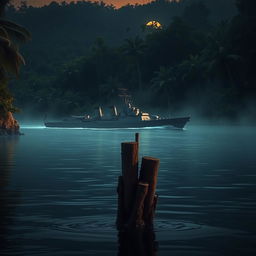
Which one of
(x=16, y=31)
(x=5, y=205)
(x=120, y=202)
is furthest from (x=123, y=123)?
(x=120, y=202)

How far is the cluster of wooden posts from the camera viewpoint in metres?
16.6

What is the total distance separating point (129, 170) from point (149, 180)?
0.52 m

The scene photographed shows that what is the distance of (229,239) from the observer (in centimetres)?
1599

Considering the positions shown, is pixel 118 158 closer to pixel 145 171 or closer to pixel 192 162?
pixel 192 162

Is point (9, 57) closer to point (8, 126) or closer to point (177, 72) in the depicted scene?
point (8, 126)

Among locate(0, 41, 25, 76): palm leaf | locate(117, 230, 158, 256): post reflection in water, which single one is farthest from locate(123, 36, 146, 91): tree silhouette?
locate(117, 230, 158, 256): post reflection in water

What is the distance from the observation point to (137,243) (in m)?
15.4

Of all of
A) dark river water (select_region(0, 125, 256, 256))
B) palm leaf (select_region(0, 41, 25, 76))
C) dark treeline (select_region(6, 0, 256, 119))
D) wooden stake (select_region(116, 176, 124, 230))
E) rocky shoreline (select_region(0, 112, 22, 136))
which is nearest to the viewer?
dark river water (select_region(0, 125, 256, 256))

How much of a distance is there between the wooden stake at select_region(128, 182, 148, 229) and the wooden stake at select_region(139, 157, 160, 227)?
21 centimetres

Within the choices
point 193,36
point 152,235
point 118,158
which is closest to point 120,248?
point 152,235

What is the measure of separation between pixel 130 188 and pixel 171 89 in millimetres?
143626

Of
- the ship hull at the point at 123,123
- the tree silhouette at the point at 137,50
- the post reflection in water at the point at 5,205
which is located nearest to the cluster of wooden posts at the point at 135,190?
the post reflection in water at the point at 5,205

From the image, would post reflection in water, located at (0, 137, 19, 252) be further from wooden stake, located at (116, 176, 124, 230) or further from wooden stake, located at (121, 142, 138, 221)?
wooden stake, located at (121, 142, 138, 221)

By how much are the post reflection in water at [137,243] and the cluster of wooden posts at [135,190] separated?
332 millimetres
